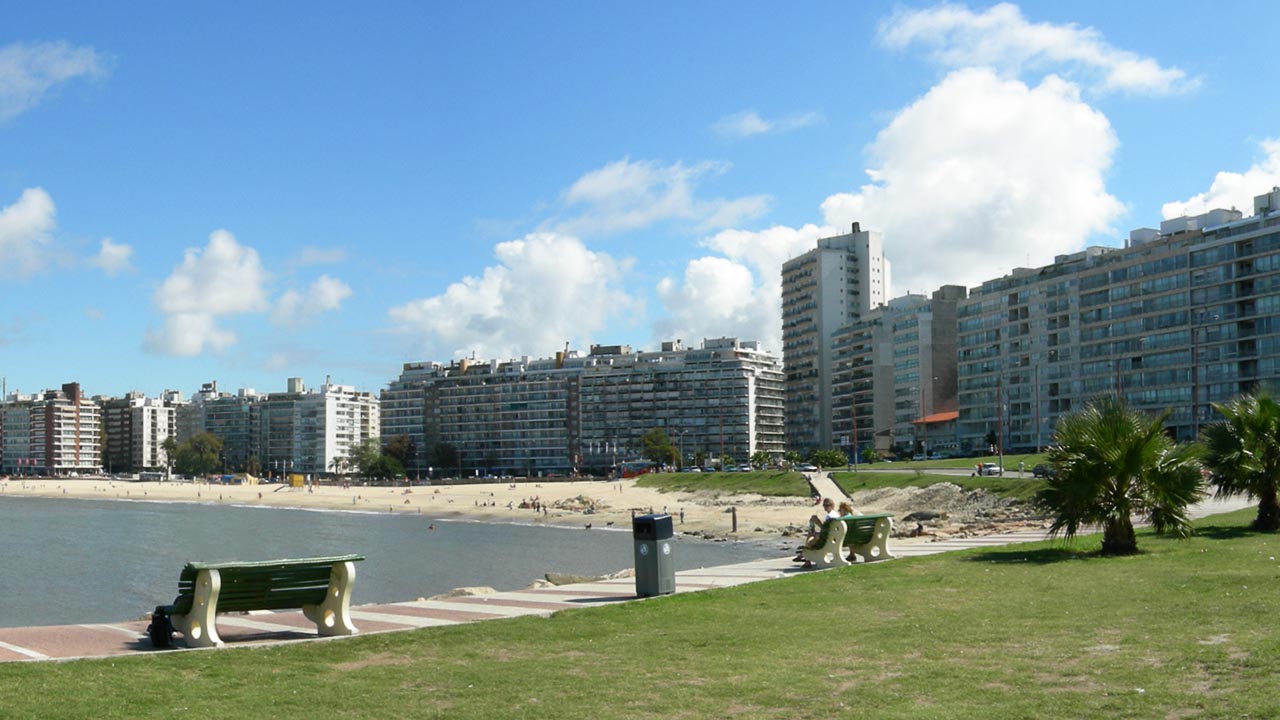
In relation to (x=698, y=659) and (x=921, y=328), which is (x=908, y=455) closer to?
(x=921, y=328)

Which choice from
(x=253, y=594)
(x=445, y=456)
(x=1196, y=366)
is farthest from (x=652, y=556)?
(x=445, y=456)

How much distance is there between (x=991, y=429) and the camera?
122812 mm

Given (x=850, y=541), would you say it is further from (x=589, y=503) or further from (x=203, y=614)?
(x=589, y=503)

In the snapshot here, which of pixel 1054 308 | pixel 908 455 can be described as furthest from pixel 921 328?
pixel 1054 308

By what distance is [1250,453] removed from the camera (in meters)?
21.2

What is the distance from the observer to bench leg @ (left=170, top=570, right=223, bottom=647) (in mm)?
11609

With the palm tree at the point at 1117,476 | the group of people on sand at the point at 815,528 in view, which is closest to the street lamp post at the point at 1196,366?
the group of people on sand at the point at 815,528

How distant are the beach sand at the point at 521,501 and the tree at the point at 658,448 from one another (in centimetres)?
2578

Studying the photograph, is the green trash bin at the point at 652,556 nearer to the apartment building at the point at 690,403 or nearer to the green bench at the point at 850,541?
the green bench at the point at 850,541

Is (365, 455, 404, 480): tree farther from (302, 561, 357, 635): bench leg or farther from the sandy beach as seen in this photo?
(302, 561, 357, 635): bench leg

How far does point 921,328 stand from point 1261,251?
2080 inches

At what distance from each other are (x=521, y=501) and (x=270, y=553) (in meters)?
52.3

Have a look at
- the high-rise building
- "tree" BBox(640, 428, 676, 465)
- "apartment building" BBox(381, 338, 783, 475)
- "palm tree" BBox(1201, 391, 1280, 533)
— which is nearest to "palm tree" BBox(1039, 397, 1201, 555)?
"palm tree" BBox(1201, 391, 1280, 533)

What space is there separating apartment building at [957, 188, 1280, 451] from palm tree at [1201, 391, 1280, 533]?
6046cm
